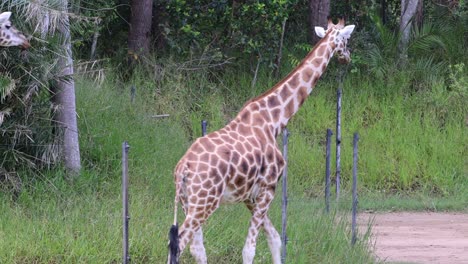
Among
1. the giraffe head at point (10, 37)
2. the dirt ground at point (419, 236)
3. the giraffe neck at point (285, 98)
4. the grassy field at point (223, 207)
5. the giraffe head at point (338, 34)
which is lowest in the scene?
the dirt ground at point (419, 236)

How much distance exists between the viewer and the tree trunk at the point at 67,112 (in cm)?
981

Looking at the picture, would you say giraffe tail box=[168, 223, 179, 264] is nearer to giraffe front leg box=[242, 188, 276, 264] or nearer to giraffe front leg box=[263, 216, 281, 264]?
giraffe front leg box=[242, 188, 276, 264]

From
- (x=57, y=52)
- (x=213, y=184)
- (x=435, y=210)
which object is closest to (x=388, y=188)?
(x=435, y=210)

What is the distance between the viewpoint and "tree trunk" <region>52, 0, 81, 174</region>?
386 inches

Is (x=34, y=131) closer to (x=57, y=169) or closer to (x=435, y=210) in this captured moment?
(x=57, y=169)

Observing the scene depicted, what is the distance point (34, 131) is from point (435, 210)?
18.3 ft

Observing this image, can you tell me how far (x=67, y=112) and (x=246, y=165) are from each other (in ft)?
12.1

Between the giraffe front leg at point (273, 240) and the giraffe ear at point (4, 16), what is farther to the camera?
the giraffe ear at point (4, 16)

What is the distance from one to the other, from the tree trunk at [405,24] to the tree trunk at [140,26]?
4056 mm

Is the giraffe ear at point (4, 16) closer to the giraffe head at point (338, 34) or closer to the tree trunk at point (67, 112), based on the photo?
the tree trunk at point (67, 112)

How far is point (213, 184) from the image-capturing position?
6.58 meters

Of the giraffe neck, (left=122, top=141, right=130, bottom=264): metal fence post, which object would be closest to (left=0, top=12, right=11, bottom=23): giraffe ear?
(left=122, top=141, right=130, bottom=264): metal fence post

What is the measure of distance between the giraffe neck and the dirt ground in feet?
7.26

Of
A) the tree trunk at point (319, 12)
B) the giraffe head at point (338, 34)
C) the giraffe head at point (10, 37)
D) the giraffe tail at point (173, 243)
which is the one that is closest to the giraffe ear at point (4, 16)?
the giraffe head at point (10, 37)
